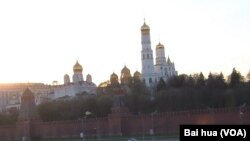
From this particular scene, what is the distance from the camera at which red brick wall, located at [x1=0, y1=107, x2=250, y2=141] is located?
33.8m

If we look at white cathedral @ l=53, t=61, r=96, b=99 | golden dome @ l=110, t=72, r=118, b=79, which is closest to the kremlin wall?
golden dome @ l=110, t=72, r=118, b=79

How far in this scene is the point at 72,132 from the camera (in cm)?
4684

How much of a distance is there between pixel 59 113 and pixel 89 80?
53189mm

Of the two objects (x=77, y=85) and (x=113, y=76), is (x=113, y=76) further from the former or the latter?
(x=77, y=85)

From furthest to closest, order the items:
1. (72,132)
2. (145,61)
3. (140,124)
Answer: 1. (145,61)
2. (72,132)
3. (140,124)

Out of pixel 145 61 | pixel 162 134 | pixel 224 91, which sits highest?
pixel 145 61

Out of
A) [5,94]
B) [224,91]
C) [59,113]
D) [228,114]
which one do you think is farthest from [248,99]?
[5,94]

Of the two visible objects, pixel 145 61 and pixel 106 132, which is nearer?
pixel 106 132

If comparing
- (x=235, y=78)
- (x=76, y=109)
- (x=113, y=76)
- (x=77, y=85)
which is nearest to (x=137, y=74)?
(x=113, y=76)

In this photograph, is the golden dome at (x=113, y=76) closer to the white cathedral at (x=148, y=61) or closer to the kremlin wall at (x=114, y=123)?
the white cathedral at (x=148, y=61)

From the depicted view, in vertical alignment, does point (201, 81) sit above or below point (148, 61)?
below

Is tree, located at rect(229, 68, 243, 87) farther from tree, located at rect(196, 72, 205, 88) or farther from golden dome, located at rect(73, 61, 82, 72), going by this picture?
golden dome, located at rect(73, 61, 82, 72)

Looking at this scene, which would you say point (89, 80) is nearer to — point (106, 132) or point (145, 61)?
point (145, 61)

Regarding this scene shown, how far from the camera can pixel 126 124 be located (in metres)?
41.2
